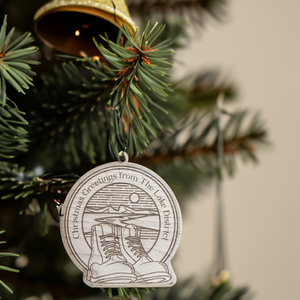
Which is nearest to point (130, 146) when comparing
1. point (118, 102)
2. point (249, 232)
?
point (118, 102)

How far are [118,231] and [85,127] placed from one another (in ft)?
0.44

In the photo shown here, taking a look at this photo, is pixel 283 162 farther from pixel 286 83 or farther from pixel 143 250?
pixel 143 250

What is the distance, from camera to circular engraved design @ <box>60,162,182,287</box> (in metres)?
0.26

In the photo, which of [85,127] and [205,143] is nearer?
[85,127]

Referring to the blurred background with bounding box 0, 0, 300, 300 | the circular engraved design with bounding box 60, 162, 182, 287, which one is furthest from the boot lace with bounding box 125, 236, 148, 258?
the blurred background with bounding box 0, 0, 300, 300

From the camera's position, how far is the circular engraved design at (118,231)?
256 millimetres

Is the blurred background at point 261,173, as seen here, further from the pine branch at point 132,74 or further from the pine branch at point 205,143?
the pine branch at point 132,74

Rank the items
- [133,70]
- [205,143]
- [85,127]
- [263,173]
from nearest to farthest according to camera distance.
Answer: [133,70]
[85,127]
[205,143]
[263,173]

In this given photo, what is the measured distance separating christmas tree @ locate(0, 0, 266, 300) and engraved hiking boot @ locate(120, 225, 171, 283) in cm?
3

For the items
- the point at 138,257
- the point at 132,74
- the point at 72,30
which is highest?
the point at 72,30

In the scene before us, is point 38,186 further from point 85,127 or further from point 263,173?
point 263,173

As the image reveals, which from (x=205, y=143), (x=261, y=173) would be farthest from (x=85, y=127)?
(x=261, y=173)

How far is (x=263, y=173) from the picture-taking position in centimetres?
90

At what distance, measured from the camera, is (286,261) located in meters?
0.86
